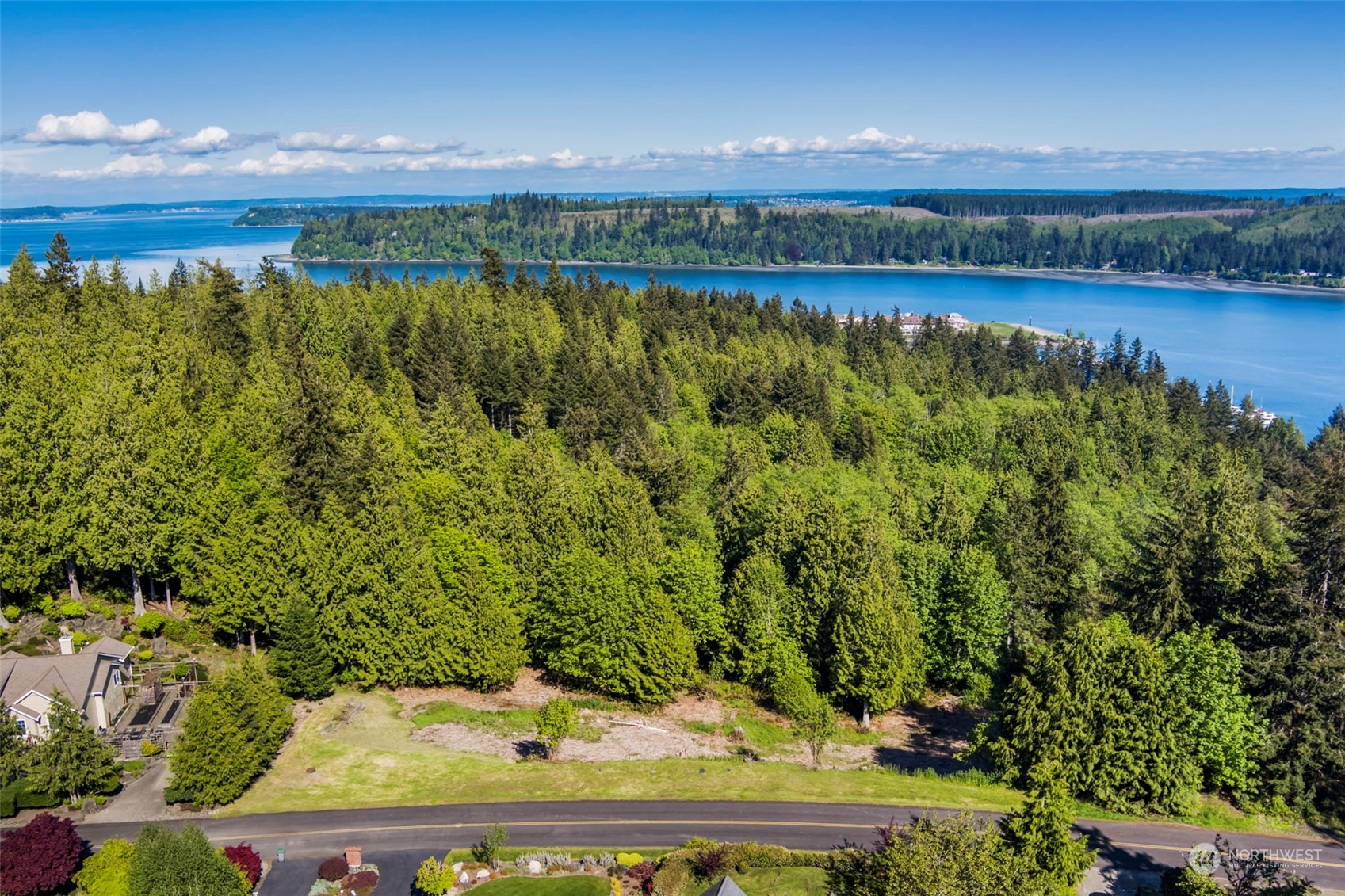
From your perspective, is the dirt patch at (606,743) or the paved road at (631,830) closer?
the paved road at (631,830)

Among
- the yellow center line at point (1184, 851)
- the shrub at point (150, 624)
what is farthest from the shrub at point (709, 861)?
the shrub at point (150, 624)

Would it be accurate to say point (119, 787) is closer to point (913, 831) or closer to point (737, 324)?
point (913, 831)

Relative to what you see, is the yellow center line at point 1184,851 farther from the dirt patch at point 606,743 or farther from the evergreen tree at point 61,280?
the evergreen tree at point 61,280

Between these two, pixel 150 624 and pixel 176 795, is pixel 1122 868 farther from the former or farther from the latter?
pixel 150 624

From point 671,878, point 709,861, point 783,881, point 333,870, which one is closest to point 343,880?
point 333,870

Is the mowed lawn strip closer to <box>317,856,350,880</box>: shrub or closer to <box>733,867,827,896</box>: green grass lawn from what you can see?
<box>317,856,350,880</box>: shrub

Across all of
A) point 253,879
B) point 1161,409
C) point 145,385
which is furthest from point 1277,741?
point 1161,409
